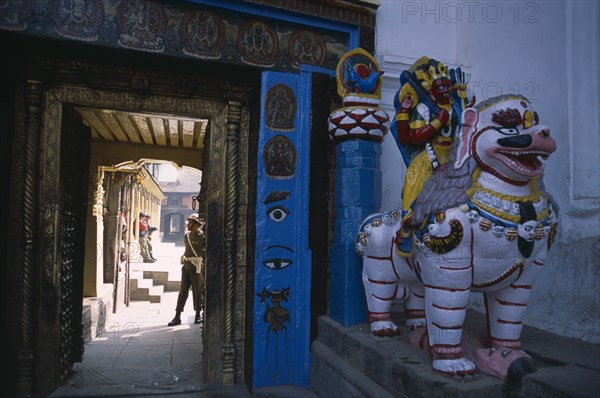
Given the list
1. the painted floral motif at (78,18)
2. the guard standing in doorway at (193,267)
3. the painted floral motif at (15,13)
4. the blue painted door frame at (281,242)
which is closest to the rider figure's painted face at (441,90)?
the blue painted door frame at (281,242)

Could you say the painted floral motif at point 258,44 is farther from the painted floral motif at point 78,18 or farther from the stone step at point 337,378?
the stone step at point 337,378

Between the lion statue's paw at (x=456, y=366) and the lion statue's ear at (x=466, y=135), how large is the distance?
1.00 meters

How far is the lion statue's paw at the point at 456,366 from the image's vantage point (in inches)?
84.9

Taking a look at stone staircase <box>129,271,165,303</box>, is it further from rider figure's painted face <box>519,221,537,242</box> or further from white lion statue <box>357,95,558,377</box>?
rider figure's painted face <box>519,221,537,242</box>

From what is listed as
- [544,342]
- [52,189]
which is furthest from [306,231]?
[52,189]

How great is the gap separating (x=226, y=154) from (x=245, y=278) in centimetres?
114

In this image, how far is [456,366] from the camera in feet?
7.11

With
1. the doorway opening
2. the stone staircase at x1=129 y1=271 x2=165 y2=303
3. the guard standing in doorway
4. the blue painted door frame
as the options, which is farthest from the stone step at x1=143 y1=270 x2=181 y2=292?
the blue painted door frame

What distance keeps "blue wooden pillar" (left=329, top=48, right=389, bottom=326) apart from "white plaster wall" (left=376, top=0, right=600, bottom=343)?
70 centimetres

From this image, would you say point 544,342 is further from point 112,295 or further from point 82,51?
point 112,295

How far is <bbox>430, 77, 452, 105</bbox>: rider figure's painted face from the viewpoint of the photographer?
2.76 m

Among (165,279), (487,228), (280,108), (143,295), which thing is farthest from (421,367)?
(165,279)

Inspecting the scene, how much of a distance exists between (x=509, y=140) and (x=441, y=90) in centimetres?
75

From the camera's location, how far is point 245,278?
12.9 ft
